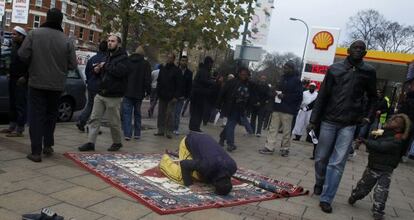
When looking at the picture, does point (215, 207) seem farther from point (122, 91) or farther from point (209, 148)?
point (122, 91)

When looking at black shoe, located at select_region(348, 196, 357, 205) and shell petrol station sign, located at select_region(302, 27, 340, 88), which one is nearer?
black shoe, located at select_region(348, 196, 357, 205)

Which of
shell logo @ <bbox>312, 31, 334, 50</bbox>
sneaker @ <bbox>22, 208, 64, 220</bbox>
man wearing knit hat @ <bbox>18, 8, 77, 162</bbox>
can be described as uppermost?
shell logo @ <bbox>312, 31, 334, 50</bbox>

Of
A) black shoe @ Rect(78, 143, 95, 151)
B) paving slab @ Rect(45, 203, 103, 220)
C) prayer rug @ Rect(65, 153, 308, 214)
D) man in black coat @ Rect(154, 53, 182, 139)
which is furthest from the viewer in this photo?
man in black coat @ Rect(154, 53, 182, 139)

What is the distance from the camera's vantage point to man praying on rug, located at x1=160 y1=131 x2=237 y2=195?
5676mm

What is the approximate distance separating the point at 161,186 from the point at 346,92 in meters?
2.43

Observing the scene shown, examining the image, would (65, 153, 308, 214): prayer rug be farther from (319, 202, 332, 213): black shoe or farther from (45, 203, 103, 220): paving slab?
(45, 203, 103, 220): paving slab

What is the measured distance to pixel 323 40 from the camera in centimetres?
1502

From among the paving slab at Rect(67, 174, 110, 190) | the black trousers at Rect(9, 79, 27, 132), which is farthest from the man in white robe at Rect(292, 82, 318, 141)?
the paving slab at Rect(67, 174, 110, 190)

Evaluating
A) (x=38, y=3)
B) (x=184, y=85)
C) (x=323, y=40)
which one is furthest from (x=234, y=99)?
(x=38, y=3)

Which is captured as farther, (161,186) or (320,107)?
(320,107)

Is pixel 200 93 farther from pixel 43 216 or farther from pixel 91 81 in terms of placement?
pixel 43 216

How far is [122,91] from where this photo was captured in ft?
24.5

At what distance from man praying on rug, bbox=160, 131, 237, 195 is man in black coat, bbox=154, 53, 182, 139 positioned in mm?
4097

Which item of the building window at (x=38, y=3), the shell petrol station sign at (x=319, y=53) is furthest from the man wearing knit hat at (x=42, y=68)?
the building window at (x=38, y=3)
